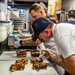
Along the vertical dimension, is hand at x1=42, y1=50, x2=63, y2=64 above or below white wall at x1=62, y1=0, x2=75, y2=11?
below

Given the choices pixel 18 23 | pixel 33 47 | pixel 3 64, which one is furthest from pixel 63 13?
pixel 3 64

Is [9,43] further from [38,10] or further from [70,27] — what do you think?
[70,27]

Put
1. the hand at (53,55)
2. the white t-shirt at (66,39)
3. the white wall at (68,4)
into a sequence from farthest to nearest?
the white wall at (68,4) → the hand at (53,55) → the white t-shirt at (66,39)

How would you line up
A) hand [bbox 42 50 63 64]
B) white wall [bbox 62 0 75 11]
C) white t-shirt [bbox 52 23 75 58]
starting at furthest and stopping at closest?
white wall [bbox 62 0 75 11]
hand [bbox 42 50 63 64]
white t-shirt [bbox 52 23 75 58]

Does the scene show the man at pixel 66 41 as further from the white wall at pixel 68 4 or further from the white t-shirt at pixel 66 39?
the white wall at pixel 68 4

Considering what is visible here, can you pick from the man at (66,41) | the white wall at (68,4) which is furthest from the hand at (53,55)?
the white wall at (68,4)

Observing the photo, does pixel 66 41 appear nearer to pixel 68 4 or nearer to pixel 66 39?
pixel 66 39

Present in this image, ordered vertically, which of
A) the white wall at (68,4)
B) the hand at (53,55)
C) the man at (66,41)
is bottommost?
the hand at (53,55)

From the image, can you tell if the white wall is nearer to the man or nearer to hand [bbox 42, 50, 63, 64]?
hand [bbox 42, 50, 63, 64]

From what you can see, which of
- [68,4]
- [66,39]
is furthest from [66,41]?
[68,4]

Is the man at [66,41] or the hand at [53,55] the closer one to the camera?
the man at [66,41]

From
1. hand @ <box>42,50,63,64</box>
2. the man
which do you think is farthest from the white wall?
the man

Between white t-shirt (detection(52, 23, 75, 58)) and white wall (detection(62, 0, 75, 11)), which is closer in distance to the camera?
white t-shirt (detection(52, 23, 75, 58))

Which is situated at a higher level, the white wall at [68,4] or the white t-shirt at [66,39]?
the white wall at [68,4]
